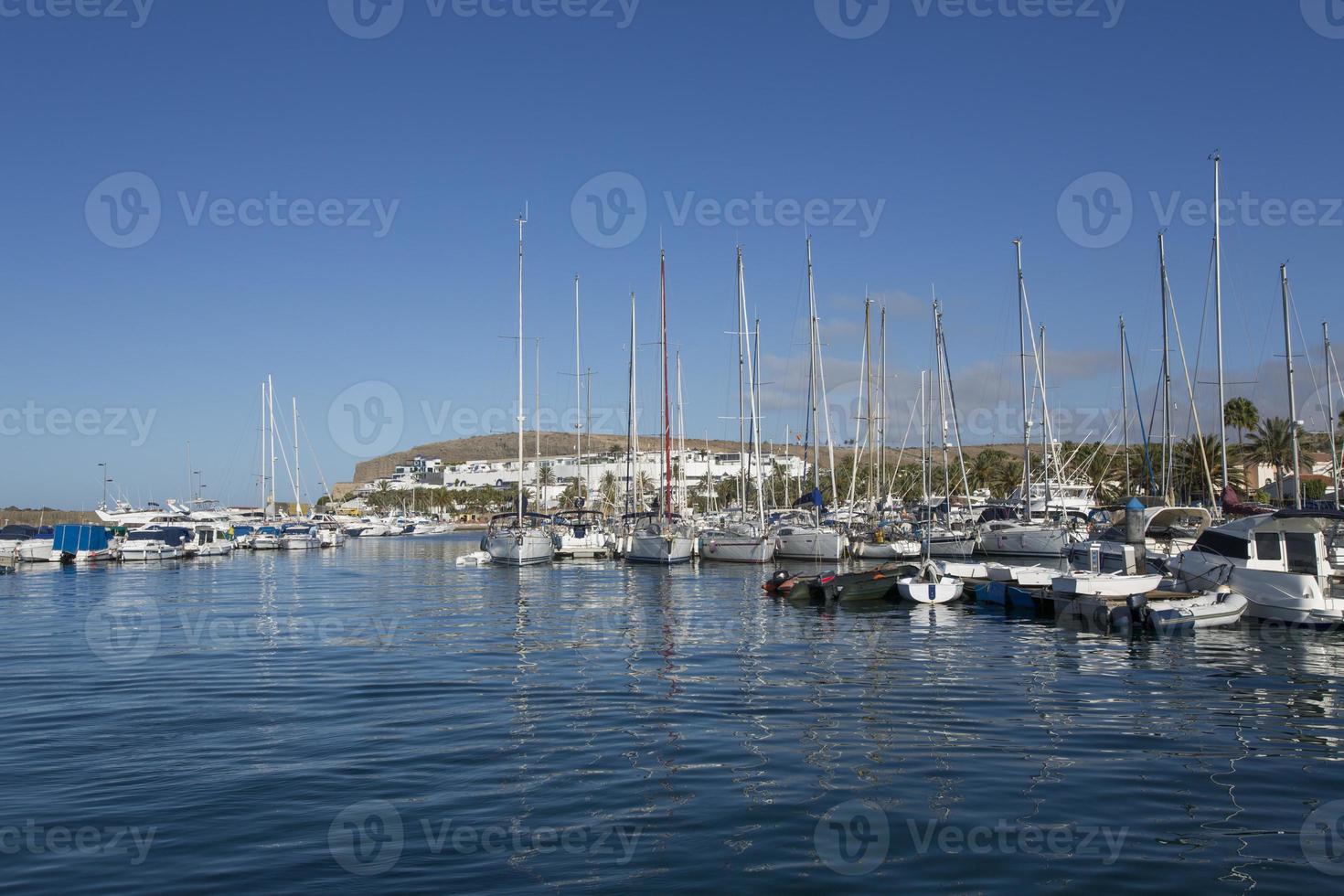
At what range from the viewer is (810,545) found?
63.6 m

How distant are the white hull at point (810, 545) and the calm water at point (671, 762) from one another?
103ft

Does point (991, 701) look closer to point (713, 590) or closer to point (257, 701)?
point (257, 701)

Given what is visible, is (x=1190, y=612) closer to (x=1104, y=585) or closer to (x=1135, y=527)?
(x=1104, y=585)

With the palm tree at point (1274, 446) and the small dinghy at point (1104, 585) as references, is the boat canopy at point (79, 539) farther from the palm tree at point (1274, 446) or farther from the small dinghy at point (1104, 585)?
the palm tree at point (1274, 446)

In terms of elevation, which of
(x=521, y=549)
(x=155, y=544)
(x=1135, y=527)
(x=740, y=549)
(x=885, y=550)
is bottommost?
(x=885, y=550)

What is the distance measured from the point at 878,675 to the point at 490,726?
9.22 m

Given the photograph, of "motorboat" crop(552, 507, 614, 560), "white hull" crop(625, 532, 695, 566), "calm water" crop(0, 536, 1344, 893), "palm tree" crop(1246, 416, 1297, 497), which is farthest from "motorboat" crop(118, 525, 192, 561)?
"palm tree" crop(1246, 416, 1297, 497)

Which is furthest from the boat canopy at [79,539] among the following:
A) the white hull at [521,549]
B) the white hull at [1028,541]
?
the white hull at [1028,541]

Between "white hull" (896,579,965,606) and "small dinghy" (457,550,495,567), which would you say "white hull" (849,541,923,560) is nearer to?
"white hull" (896,579,965,606)

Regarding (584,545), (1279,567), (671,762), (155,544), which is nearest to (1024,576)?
(1279,567)

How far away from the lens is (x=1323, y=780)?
13.9 metres

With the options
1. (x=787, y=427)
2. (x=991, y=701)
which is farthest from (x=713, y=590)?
(x=787, y=427)

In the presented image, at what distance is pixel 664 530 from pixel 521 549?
356 inches

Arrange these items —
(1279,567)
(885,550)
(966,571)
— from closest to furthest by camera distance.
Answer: (1279,567) → (966,571) → (885,550)
